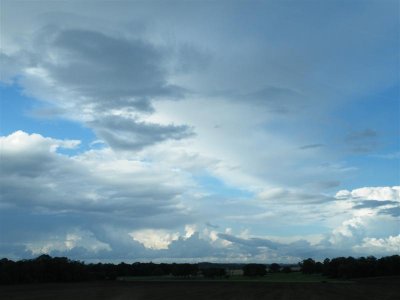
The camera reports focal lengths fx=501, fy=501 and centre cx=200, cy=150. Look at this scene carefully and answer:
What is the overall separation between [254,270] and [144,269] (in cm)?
4062

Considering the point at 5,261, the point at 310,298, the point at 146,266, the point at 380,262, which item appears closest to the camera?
the point at 310,298

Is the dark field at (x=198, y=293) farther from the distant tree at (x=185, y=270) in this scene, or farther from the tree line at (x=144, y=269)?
the distant tree at (x=185, y=270)

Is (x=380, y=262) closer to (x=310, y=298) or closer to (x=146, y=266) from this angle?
(x=146, y=266)

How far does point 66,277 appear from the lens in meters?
130

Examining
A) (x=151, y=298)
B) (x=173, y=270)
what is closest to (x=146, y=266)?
(x=173, y=270)

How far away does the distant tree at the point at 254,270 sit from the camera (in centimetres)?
17412

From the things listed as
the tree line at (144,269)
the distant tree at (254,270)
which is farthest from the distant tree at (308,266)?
the distant tree at (254,270)

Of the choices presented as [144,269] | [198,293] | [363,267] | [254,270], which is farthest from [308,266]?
[198,293]

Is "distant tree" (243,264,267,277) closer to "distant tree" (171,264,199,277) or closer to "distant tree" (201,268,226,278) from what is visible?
"distant tree" (201,268,226,278)

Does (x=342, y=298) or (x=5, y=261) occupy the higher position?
(x=5, y=261)

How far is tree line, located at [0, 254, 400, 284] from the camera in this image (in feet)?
404

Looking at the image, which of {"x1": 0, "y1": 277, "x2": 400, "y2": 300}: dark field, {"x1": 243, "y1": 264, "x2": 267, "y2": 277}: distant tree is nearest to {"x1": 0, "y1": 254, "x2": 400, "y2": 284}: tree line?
{"x1": 243, "y1": 264, "x2": 267, "y2": 277}: distant tree

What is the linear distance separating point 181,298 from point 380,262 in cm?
10635

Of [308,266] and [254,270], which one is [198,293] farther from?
[308,266]
